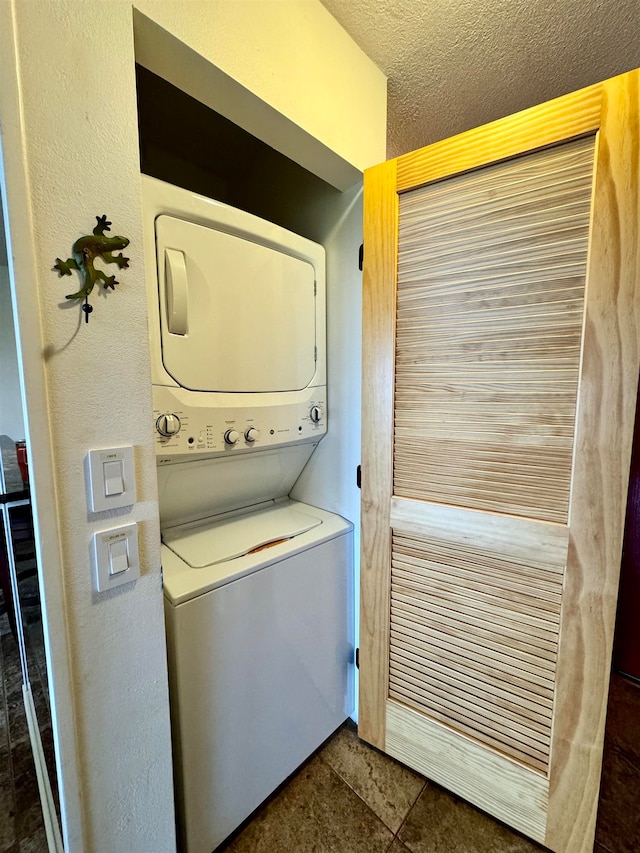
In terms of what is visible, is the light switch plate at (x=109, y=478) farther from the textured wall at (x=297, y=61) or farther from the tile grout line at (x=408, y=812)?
the tile grout line at (x=408, y=812)

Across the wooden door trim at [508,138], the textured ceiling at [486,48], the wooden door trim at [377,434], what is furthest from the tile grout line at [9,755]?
the textured ceiling at [486,48]

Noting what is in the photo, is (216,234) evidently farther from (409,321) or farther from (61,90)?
(409,321)

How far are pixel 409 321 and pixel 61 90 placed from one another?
1.00 metres

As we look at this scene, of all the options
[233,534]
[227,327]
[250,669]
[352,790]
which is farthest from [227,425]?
[352,790]

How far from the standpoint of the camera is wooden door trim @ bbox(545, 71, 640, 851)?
90cm

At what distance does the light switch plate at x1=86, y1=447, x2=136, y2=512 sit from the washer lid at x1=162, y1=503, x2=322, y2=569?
39cm

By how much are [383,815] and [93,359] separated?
1.69 meters

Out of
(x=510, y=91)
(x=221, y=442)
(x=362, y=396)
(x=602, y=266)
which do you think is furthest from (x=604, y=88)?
(x=221, y=442)

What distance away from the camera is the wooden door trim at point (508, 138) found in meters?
0.93

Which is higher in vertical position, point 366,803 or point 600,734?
point 600,734

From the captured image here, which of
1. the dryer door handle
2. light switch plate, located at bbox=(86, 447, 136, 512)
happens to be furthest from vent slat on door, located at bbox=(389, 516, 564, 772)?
the dryer door handle

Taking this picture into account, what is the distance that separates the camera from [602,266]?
3.07ft

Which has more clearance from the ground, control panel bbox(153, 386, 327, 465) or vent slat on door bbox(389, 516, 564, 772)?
control panel bbox(153, 386, 327, 465)

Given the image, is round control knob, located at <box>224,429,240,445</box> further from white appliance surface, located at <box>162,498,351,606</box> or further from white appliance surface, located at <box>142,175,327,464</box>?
white appliance surface, located at <box>162,498,351,606</box>
